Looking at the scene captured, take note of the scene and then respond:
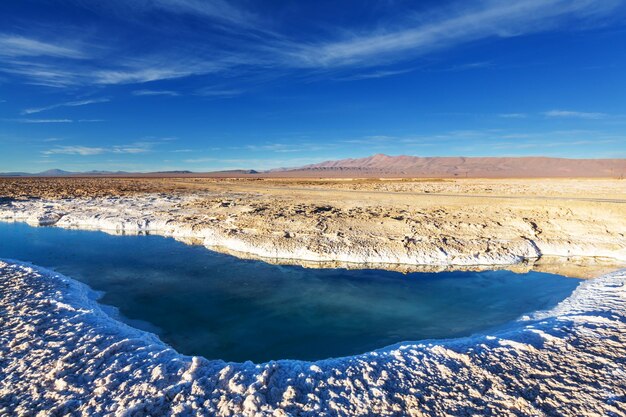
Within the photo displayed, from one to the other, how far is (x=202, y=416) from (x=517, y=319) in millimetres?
6968

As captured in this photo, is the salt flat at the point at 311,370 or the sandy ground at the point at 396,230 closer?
the salt flat at the point at 311,370

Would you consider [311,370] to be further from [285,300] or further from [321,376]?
[285,300]

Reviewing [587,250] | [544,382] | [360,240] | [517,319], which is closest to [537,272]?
[587,250]

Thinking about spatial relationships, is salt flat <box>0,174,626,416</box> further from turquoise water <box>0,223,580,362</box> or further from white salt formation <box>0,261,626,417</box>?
turquoise water <box>0,223,580,362</box>

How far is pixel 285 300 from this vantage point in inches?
374

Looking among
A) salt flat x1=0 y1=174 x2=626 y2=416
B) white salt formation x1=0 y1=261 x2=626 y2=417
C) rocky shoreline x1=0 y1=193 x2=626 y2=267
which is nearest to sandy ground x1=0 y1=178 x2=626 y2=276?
rocky shoreline x1=0 y1=193 x2=626 y2=267

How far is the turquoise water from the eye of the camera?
740 cm

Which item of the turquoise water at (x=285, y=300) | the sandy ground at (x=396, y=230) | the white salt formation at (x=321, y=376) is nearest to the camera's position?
the white salt formation at (x=321, y=376)

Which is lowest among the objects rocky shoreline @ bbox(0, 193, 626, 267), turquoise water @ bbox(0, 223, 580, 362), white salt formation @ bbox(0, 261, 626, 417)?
turquoise water @ bbox(0, 223, 580, 362)

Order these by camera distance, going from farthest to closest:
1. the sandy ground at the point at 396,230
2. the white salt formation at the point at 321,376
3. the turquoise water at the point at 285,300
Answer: the sandy ground at the point at 396,230 → the turquoise water at the point at 285,300 → the white salt formation at the point at 321,376

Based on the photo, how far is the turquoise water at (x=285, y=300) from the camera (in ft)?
24.3

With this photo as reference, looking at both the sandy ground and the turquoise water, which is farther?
the sandy ground

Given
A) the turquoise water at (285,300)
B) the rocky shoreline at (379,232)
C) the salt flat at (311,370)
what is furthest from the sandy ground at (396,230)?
the salt flat at (311,370)

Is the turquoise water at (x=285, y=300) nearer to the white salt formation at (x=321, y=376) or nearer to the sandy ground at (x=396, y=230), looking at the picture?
the white salt formation at (x=321, y=376)
